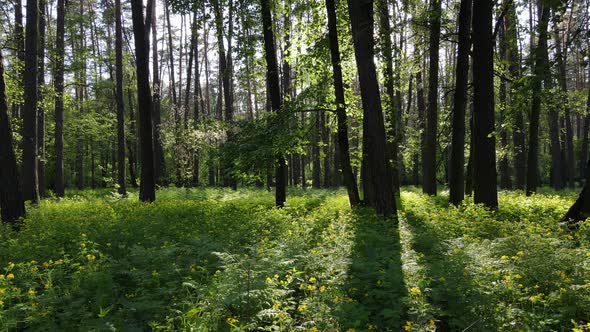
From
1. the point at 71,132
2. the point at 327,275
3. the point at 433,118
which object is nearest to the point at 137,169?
the point at 71,132

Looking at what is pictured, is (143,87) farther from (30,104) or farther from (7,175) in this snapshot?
(7,175)

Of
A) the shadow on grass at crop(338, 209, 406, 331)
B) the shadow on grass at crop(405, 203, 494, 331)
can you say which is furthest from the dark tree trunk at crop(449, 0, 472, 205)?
the shadow on grass at crop(405, 203, 494, 331)

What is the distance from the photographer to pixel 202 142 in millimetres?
25859

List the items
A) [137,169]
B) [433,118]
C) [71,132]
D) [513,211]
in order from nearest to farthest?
[513,211]
[433,118]
[71,132]
[137,169]

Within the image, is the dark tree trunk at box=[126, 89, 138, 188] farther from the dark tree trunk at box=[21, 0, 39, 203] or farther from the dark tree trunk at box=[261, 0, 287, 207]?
the dark tree trunk at box=[261, 0, 287, 207]

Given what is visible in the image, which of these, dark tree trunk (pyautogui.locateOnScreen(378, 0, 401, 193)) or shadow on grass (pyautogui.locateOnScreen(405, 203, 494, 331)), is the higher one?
dark tree trunk (pyautogui.locateOnScreen(378, 0, 401, 193))

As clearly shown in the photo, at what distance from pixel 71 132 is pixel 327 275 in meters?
31.2

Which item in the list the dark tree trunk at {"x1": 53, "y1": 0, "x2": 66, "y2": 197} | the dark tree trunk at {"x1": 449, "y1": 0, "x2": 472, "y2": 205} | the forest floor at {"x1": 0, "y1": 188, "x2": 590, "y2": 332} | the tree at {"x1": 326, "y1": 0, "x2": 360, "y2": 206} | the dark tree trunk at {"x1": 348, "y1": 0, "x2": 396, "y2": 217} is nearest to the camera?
the forest floor at {"x1": 0, "y1": 188, "x2": 590, "y2": 332}

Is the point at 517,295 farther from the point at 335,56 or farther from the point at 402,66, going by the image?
the point at 402,66

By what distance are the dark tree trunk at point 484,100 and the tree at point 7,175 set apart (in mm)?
11182

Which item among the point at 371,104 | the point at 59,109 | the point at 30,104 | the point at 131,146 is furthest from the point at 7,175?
the point at 131,146

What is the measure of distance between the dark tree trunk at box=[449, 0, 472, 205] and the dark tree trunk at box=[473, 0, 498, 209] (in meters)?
0.91

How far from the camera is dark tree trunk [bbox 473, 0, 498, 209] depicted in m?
10.4

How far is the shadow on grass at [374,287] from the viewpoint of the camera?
154 inches
